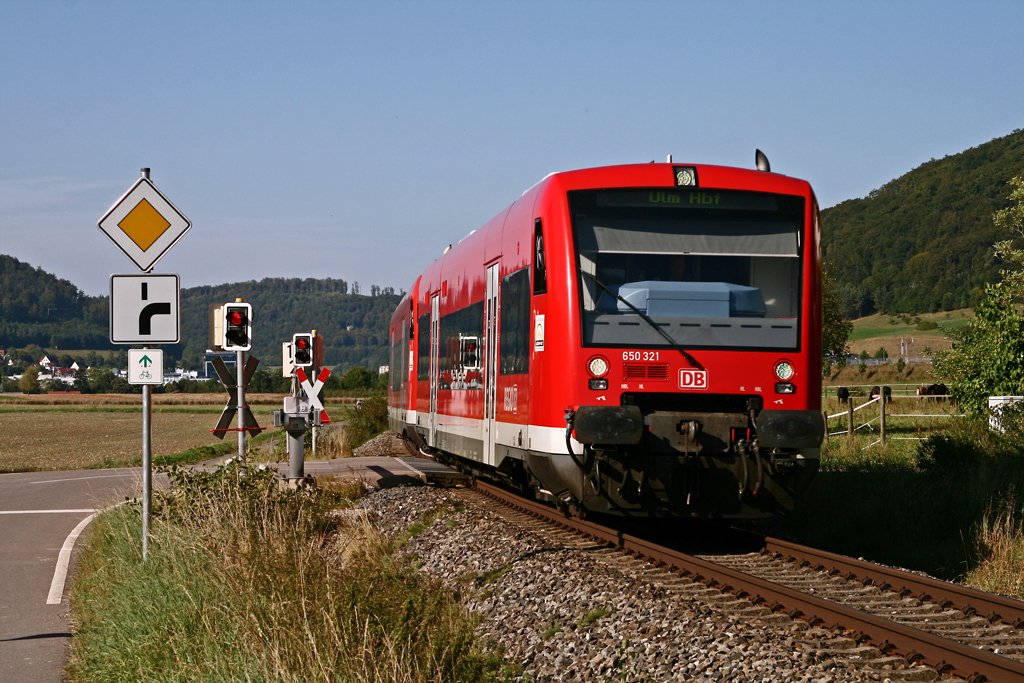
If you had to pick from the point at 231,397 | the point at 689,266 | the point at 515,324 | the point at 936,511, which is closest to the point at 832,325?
the point at 936,511

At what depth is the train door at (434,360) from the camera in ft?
64.4

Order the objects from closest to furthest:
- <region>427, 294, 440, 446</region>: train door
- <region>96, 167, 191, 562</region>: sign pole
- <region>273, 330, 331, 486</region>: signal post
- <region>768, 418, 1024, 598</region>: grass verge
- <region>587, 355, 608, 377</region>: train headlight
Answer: <region>96, 167, 191, 562</region>: sign pole, <region>587, 355, 608, 377</region>: train headlight, <region>768, 418, 1024, 598</region>: grass verge, <region>273, 330, 331, 486</region>: signal post, <region>427, 294, 440, 446</region>: train door

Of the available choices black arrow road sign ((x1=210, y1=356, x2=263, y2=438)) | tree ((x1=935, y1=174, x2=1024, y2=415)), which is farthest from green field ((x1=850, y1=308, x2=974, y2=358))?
black arrow road sign ((x1=210, y1=356, x2=263, y2=438))

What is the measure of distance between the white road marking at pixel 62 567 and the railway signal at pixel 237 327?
316cm

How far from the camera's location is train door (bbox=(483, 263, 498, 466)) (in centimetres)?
1460

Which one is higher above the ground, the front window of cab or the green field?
the green field

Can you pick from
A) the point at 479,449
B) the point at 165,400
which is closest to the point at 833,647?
the point at 479,449

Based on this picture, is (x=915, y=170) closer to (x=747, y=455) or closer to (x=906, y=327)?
(x=906, y=327)

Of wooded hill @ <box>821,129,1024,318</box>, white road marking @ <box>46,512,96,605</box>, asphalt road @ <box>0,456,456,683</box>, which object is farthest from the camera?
wooded hill @ <box>821,129,1024,318</box>

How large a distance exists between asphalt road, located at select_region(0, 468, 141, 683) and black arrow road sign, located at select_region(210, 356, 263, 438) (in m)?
1.32

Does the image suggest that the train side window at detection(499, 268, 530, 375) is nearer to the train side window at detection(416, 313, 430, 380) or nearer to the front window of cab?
the front window of cab

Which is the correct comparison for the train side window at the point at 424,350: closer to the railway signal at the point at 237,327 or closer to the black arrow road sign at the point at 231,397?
the black arrow road sign at the point at 231,397

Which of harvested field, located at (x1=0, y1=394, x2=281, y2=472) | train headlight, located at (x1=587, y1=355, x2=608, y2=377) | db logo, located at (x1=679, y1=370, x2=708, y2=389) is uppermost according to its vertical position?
train headlight, located at (x1=587, y1=355, x2=608, y2=377)

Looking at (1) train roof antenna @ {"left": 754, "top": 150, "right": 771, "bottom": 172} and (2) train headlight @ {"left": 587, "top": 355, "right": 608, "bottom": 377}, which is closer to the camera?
(2) train headlight @ {"left": 587, "top": 355, "right": 608, "bottom": 377}
